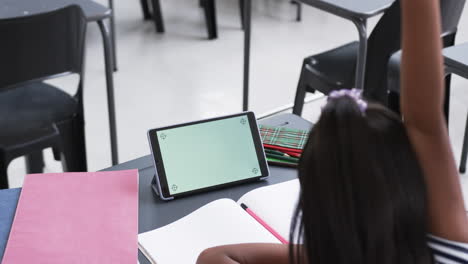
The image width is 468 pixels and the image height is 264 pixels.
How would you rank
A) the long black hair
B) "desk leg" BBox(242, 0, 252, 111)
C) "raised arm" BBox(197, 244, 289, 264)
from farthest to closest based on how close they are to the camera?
"desk leg" BBox(242, 0, 252, 111) < "raised arm" BBox(197, 244, 289, 264) < the long black hair

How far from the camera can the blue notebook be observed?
1057 millimetres

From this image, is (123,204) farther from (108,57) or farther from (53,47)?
(108,57)

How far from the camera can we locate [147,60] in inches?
139

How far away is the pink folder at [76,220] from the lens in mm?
1016

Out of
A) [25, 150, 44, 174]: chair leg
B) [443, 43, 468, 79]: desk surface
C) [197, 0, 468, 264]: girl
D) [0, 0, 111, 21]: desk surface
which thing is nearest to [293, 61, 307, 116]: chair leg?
[443, 43, 468, 79]: desk surface

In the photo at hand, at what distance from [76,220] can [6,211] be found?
13 centimetres

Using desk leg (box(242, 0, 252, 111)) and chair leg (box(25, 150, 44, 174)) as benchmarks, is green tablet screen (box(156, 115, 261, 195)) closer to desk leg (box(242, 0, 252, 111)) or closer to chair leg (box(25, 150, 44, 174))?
chair leg (box(25, 150, 44, 174))

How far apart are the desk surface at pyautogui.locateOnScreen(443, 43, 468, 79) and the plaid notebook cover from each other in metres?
0.78

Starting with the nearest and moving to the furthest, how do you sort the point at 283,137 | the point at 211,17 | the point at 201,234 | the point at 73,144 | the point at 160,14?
the point at 201,234, the point at 283,137, the point at 73,144, the point at 211,17, the point at 160,14

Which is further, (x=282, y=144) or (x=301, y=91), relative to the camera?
(x=301, y=91)

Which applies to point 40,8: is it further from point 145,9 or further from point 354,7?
point 145,9

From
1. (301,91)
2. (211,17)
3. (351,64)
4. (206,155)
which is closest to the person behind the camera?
(206,155)

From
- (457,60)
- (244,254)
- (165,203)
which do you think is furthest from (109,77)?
(244,254)

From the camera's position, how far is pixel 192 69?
3.44m
